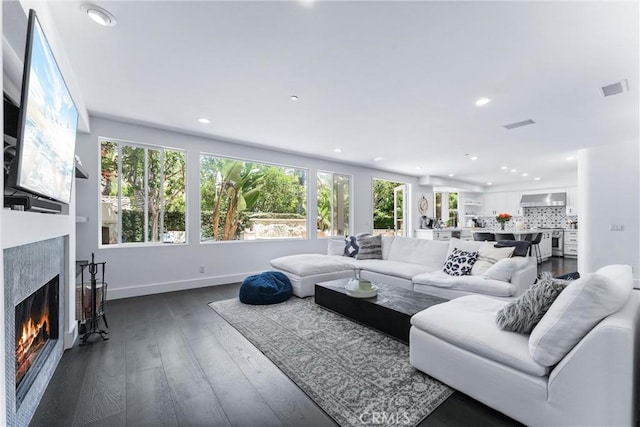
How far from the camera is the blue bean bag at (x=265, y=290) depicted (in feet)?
12.2

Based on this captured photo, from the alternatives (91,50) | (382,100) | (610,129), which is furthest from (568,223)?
(91,50)

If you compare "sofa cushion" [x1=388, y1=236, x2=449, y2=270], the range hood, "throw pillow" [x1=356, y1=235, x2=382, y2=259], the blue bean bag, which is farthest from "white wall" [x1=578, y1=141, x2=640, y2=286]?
the blue bean bag

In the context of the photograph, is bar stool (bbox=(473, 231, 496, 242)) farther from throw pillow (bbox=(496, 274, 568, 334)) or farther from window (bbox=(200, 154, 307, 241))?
throw pillow (bbox=(496, 274, 568, 334))

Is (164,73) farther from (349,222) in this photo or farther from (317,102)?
(349,222)

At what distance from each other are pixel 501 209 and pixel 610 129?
273 inches

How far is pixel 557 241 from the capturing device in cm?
889

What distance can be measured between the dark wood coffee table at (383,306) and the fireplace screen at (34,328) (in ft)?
8.13

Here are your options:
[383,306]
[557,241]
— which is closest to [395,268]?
[383,306]

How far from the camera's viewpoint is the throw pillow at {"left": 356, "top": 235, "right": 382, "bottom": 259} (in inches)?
196

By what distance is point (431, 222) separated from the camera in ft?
28.2

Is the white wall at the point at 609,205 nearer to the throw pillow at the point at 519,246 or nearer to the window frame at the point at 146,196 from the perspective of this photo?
the throw pillow at the point at 519,246

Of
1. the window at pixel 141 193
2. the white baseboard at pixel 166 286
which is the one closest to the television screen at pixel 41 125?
the window at pixel 141 193

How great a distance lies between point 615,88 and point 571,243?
7.56 metres

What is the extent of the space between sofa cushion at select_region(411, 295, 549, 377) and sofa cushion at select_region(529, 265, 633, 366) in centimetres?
8
